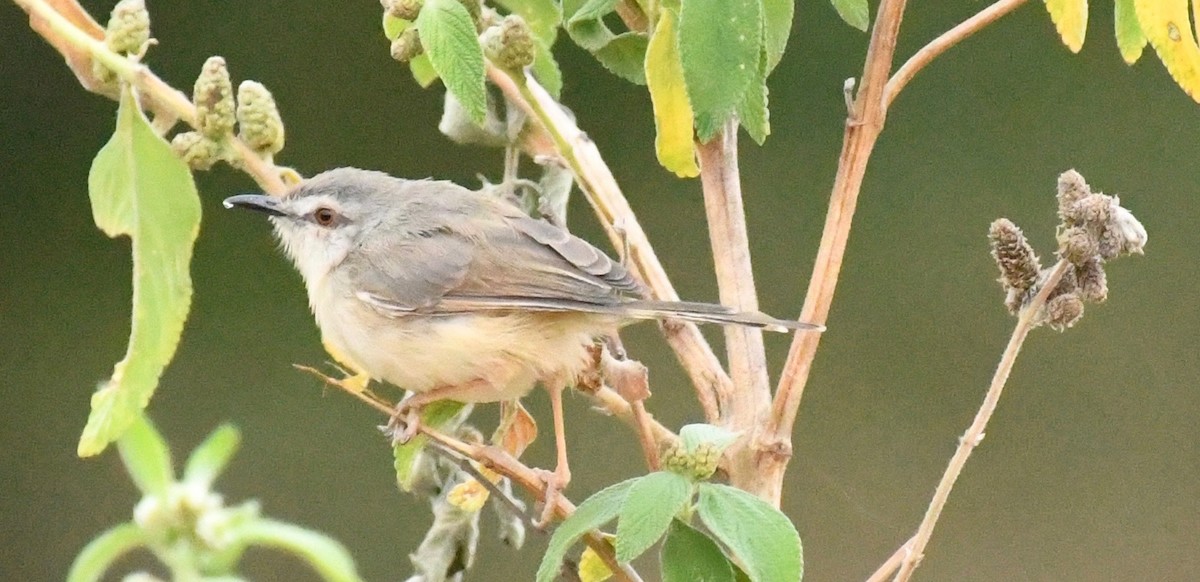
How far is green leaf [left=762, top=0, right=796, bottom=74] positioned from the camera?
1075mm

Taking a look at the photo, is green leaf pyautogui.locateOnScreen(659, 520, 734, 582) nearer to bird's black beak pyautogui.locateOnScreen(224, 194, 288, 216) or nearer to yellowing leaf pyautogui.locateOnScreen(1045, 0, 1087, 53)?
yellowing leaf pyautogui.locateOnScreen(1045, 0, 1087, 53)

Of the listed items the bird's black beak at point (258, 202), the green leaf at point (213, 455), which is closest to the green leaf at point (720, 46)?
the green leaf at point (213, 455)

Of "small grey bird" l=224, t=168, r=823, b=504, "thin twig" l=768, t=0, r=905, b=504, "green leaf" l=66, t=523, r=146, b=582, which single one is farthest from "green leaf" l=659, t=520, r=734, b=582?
"green leaf" l=66, t=523, r=146, b=582

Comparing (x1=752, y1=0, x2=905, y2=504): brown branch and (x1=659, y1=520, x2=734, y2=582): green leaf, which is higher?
(x1=752, y1=0, x2=905, y2=504): brown branch

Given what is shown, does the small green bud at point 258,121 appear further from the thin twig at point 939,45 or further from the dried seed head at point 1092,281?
the dried seed head at point 1092,281

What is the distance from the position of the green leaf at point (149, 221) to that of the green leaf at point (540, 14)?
38cm

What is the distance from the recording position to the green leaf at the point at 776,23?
1.08 metres

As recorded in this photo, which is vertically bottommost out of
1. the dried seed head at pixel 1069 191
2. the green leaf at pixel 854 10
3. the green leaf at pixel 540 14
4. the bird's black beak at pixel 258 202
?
the dried seed head at pixel 1069 191

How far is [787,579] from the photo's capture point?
0.91 m

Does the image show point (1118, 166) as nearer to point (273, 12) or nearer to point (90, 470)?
point (273, 12)

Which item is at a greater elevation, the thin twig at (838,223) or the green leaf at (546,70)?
the green leaf at (546,70)

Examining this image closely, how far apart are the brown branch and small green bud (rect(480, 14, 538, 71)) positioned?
243mm

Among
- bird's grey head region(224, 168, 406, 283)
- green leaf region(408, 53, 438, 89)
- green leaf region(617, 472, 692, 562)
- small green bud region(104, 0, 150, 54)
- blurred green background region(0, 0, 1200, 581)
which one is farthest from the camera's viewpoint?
blurred green background region(0, 0, 1200, 581)

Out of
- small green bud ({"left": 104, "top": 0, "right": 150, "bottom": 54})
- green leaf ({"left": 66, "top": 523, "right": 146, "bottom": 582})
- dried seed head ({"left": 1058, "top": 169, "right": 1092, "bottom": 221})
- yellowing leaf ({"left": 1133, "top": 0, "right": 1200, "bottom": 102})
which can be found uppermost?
small green bud ({"left": 104, "top": 0, "right": 150, "bottom": 54})
